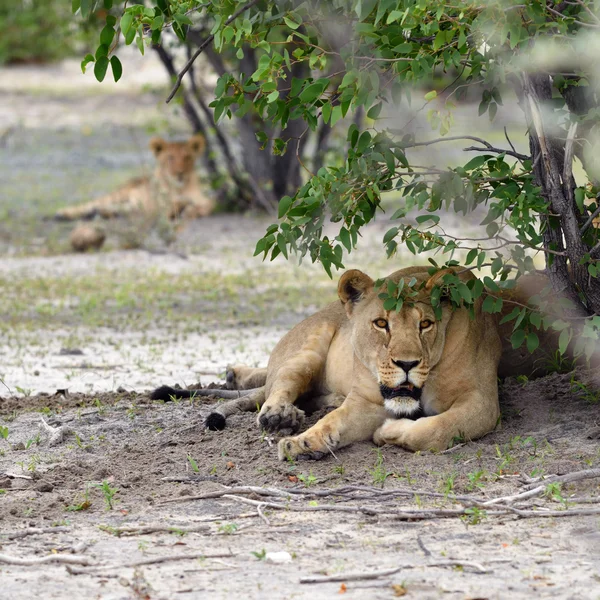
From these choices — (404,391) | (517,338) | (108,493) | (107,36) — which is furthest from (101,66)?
(517,338)

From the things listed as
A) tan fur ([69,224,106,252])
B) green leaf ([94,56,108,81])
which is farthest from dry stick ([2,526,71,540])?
tan fur ([69,224,106,252])

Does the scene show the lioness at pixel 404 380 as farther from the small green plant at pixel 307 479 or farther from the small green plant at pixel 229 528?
the small green plant at pixel 229 528

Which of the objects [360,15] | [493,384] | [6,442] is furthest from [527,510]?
[6,442]

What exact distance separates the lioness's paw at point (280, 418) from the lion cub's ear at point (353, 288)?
486mm

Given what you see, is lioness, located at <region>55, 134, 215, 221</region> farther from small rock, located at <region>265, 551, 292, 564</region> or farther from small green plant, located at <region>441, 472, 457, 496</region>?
small rock, located at <region>265, 551, 292, 564</region>

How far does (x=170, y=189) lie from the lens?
12.6 metres

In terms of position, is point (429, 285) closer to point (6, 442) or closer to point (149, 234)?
point (6, 442)

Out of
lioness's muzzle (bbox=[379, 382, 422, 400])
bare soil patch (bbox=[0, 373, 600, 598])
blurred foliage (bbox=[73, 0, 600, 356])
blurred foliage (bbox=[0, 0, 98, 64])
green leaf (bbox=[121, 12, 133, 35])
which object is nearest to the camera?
bare soil patch (bbox=[0, 373, 600, 598])

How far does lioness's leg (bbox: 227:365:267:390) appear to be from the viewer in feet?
17.8

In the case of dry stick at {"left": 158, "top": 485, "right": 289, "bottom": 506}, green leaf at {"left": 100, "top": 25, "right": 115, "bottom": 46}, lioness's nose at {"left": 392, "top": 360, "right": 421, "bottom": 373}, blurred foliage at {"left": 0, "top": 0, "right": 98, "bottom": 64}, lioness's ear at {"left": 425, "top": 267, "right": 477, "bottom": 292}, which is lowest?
dry stick at {"left": 158, "top": 485, "right": 289, "bottom": 506}

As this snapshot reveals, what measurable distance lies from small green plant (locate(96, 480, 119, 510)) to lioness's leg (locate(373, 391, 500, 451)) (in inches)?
40.5

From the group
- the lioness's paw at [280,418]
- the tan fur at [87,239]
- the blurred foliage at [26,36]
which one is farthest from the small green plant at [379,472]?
the blurred foliage at [26,36]

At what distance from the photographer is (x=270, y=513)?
3.66m

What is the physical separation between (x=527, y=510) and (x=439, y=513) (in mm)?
282
